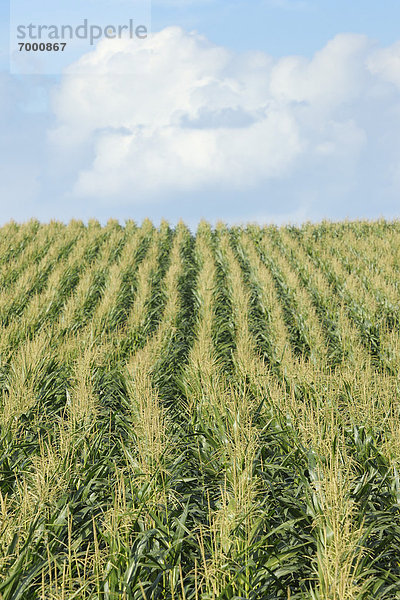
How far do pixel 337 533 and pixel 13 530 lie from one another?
2248 millimetres

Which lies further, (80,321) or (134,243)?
(134,243)

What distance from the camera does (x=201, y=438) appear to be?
20.8 ft

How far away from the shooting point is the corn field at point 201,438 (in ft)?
12.8

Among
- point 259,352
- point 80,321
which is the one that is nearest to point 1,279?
point 80,321

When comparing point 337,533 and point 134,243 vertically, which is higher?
point 134,243

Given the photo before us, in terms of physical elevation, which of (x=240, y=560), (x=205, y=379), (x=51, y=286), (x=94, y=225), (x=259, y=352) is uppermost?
(x=94, y=225)

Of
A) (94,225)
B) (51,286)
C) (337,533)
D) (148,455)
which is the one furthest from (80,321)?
(94,225)

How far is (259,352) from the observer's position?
11.2 m

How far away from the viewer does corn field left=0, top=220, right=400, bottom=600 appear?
3.91 metres

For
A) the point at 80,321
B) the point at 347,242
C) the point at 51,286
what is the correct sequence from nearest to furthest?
the point at 80,321 → the point at 51,286 → the point at 347,242

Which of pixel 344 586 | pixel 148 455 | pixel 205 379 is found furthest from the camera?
pixel 205 379

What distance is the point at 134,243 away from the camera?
22.4 metres

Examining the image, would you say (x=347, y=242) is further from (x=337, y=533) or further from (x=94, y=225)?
(x=337, y=533)

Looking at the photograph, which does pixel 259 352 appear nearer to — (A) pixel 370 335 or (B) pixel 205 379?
(A) pixel 370 335
